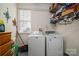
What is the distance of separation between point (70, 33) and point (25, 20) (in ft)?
2.82

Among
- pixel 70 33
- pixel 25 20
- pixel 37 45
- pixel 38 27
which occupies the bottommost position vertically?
pixel 37 45

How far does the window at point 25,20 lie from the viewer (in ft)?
5.97

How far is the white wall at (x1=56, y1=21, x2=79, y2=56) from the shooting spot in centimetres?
193

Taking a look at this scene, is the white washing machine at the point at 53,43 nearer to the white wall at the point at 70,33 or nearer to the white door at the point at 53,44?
the white door at the point at 53,44

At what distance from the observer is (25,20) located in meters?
1.83

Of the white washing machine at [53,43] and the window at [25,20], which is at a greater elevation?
the window at [25,20]

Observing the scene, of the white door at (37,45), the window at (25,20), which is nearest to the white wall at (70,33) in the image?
the white door at (37,45)

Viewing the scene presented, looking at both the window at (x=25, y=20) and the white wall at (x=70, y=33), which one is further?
the white wall at (x=70, y=33)

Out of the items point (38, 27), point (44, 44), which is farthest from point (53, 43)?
point (38, 27)

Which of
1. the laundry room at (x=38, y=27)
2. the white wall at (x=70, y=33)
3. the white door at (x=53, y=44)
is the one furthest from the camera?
the white door at (x=53, y=44)

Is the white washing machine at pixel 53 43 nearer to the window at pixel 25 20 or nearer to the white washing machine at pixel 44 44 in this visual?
the white washing machine at pixel 44 44

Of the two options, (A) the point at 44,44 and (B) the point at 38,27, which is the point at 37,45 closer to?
(A) the point at 44,44

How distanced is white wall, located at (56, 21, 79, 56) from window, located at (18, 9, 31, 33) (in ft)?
1.72

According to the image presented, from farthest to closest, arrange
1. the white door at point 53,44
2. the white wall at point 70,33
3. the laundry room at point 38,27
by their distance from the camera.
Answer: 1. the white door at point 53,44
2. the white wall at point 70,33
3. the laundry room at point 38,27
